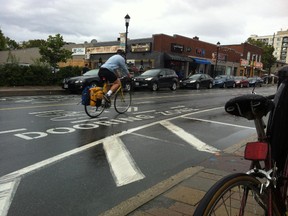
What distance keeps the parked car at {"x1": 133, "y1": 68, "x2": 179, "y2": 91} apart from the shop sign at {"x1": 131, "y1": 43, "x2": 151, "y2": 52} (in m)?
9.84

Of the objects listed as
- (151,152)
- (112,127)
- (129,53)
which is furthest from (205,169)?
(129,53)

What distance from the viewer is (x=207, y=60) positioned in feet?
138

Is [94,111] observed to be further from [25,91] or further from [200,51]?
A: [200,51]

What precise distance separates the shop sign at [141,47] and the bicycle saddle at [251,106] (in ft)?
107

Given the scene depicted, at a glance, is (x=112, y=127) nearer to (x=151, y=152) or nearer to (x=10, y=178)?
(x=151, y=152)

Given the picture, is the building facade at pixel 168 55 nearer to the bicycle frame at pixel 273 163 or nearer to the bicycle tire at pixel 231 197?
the bicycle frame at pixel 273 163

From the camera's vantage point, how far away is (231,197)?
2152mm

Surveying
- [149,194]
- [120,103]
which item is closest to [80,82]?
[120,103]

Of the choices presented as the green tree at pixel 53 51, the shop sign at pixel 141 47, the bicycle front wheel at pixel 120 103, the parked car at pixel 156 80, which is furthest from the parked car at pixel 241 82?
the bicycle front wheel at pixel 120 103

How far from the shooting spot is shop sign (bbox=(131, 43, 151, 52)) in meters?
34.4

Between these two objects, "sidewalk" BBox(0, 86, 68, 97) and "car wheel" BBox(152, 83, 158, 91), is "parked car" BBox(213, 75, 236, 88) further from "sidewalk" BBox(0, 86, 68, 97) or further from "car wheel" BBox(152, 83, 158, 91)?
"sidewalk" BBox(0, 86, 68, 97)

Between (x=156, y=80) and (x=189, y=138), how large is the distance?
54.4 ft

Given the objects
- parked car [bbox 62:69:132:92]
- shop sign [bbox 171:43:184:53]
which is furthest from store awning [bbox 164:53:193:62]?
parked car [bbox 62:69:132:92]

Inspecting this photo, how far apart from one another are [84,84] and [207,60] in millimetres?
26512
